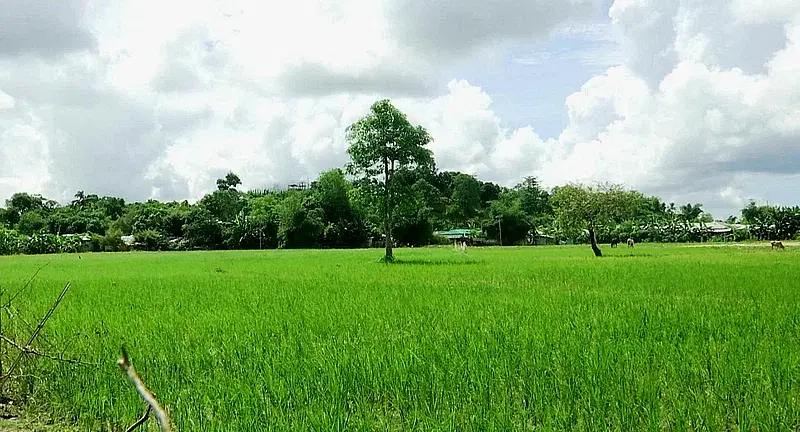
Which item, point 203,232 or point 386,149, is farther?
point 203,232

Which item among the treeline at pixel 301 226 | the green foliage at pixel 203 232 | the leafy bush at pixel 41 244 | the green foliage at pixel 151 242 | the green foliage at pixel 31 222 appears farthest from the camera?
the green foliage at pixel 31 222

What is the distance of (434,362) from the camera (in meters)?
5.95

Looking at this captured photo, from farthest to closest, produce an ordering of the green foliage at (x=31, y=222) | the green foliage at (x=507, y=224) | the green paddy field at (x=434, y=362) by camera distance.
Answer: the green foliage at (x=31, y=222) → the green foliage at (x=507, y=224) → the green paddy field at (x=434, y=362)

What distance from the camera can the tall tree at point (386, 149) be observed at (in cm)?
2672

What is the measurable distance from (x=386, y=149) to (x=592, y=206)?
1235cm

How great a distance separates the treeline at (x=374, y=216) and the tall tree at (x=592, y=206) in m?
0.06

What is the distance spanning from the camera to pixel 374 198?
1065 inches

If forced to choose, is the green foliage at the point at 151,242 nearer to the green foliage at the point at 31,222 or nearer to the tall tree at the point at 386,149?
the green foliage at the point at 31,222

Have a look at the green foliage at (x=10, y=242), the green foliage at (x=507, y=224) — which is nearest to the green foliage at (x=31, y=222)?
the green foliage at (x=10, y=242)

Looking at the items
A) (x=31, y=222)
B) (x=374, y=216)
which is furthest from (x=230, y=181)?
(x=374, y=216)

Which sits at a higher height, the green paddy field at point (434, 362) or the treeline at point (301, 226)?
the treeline at point (301, 226)

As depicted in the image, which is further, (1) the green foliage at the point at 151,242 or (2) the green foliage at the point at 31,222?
(2) the green foliage at the point at 31,222

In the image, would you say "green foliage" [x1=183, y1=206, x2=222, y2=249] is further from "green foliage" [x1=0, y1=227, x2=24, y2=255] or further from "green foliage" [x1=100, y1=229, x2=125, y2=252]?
"green foliage" [x1=0, y1=227, x2=24, y2=255]

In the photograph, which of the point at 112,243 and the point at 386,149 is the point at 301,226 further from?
the point at 386,149
